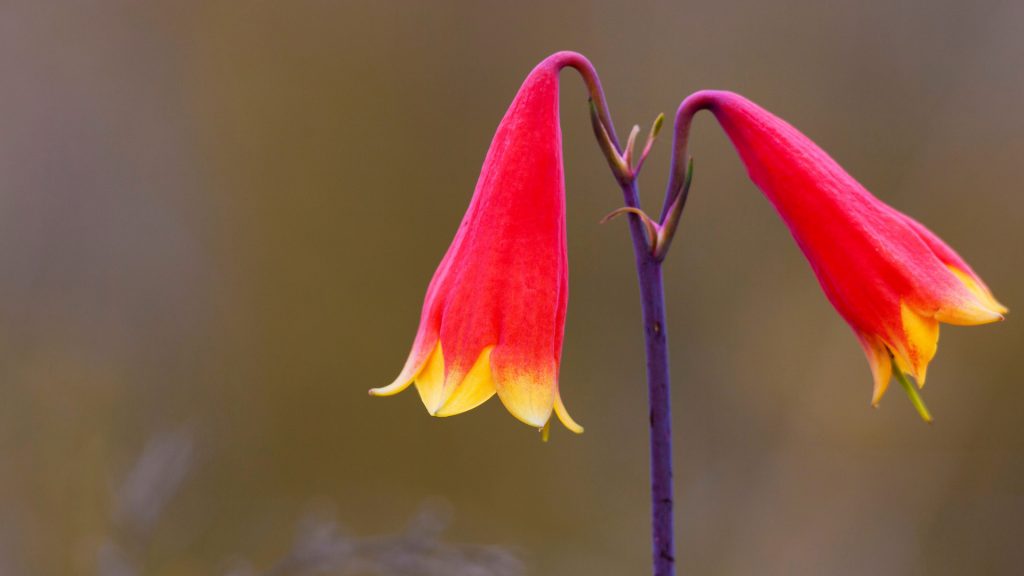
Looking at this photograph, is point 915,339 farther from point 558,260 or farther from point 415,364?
point 415,364

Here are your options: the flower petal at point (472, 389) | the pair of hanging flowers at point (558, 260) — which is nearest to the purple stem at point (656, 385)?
the pair of hanging flowers at point (558, 260)

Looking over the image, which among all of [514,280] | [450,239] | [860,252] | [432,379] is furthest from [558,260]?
[450,239]

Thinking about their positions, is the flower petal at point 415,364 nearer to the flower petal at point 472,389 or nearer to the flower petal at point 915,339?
the flower petal at point 472,389

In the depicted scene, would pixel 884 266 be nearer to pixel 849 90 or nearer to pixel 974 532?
pixel 974 532

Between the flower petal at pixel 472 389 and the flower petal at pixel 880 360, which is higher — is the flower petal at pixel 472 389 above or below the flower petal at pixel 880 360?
below

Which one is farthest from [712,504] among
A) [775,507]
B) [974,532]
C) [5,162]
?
[5,162]
